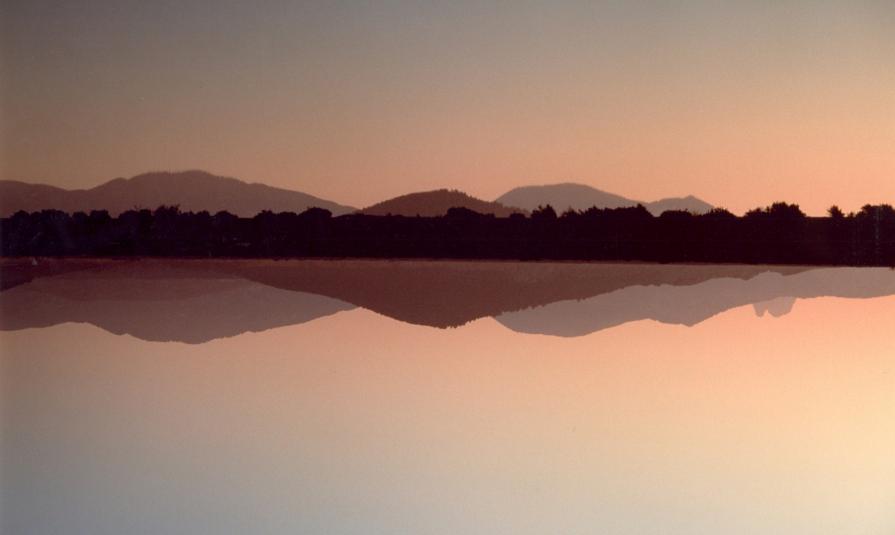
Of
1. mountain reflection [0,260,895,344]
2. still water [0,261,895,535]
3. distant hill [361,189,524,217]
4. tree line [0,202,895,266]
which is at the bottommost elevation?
still water [0,261,895,535]

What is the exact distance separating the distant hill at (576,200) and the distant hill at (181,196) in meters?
0.42

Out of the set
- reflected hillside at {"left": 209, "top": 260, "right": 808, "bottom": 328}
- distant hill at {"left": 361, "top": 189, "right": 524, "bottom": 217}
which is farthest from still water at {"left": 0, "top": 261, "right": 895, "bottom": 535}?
distant hill at {"left": 361, "top": 189, "right": 524, "bottom": 217}

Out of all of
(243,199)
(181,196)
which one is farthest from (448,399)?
(181,196)

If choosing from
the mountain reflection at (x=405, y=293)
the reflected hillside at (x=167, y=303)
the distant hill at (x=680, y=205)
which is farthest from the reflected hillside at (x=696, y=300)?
the reflected hillside at (x=167, y=303)

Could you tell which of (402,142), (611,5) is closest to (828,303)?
(611,5)

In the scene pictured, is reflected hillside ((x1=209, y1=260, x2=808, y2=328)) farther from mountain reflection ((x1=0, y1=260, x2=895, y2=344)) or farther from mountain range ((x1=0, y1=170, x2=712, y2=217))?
mountain range ((x1=0, y1=170, x2=712, y2=217))

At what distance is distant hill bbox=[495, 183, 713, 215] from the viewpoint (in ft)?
4.54

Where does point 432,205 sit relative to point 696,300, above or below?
above

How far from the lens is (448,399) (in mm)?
1424

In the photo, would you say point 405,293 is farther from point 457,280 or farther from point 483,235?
point 483,235

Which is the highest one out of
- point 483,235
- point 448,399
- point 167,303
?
point 483,235

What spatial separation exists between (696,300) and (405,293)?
2.29ft

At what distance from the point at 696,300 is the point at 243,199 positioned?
1136mm

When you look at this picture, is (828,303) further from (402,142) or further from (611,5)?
(402,142)
